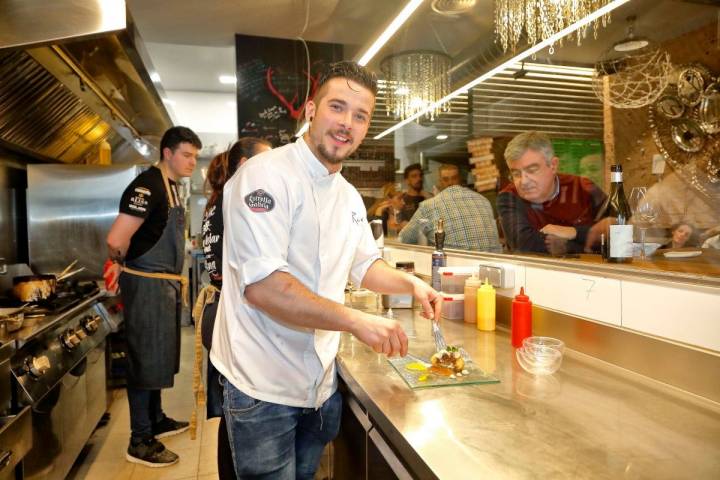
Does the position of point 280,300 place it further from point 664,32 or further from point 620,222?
point 664,32

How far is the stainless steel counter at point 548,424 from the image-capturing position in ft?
2.52

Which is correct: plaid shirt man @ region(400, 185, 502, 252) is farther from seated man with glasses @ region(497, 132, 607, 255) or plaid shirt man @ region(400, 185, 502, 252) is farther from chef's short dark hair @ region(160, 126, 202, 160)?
chef's short dark hair @ region(160, 126, 202, 160)

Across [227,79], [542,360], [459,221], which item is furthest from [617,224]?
[227,79]

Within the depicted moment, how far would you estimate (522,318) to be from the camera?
4.81 feet

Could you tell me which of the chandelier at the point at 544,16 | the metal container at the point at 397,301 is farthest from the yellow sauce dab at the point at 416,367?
the chandelier at the point at 544,16

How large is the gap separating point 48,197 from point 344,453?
3.34m

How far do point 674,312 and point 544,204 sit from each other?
2.82 ft

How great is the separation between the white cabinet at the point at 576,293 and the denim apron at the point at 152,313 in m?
1.97

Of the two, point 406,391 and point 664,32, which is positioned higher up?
point 664,32

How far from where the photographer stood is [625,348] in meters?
1.24

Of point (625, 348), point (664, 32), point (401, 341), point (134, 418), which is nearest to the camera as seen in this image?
point (401, 341)

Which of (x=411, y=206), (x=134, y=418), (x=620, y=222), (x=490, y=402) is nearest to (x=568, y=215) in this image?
(x=620, y=222)

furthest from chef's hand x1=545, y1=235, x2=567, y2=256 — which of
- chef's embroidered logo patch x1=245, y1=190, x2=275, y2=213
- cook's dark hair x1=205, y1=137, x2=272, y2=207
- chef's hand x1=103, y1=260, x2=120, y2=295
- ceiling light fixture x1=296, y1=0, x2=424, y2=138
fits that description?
chef's hand x1=103, y1=260, x2=120, y2=295

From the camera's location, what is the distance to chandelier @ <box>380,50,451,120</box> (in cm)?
Result: 301
